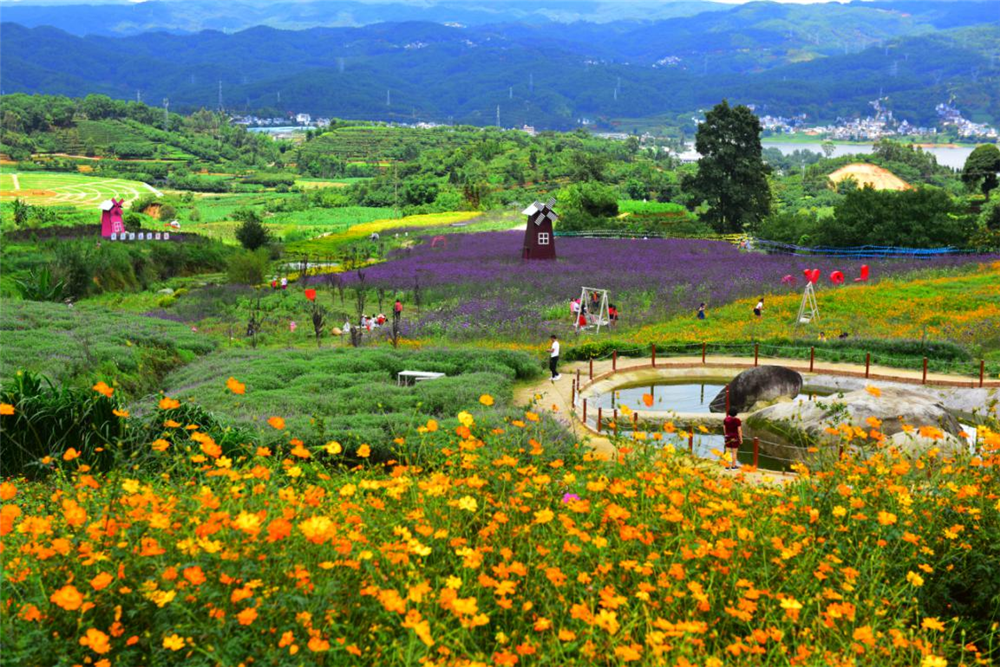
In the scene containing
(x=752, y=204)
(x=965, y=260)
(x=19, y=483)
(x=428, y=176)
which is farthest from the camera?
(x=428, y=176)

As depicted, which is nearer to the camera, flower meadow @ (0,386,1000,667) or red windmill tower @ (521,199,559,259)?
flower meadow @ (0,386,1000,667)

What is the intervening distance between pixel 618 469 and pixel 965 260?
1276 inches

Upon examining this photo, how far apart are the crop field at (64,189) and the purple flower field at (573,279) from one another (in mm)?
45970

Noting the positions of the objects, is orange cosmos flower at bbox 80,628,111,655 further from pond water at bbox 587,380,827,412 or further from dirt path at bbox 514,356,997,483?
pond water at bbox 587,380,827,412

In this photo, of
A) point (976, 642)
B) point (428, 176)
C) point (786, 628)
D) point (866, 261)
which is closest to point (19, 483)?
point (786, 628)

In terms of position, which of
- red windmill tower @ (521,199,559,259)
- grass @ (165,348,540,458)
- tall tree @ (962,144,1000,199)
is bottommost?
grass @ (165,348,540,458)

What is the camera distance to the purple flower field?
87.2ft

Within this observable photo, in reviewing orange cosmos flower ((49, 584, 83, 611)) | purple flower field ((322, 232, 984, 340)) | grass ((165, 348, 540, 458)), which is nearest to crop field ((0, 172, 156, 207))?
purple flower field ((322, 232, 984, 340))

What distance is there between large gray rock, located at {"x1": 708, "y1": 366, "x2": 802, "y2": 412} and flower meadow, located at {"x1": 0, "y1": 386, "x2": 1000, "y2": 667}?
387 inches

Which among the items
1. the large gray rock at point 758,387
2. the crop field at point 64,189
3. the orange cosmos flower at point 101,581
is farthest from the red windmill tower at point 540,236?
the crop field at point 64,189

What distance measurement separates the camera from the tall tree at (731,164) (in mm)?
54322

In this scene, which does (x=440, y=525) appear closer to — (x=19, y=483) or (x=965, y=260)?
(x=19, y=483)

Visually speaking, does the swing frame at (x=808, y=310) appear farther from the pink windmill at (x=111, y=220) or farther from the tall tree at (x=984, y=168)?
the tall tree at (x=984, y=168)

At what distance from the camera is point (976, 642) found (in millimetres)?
6113
